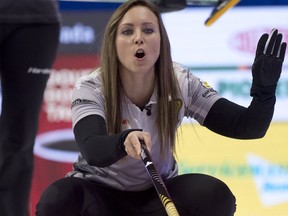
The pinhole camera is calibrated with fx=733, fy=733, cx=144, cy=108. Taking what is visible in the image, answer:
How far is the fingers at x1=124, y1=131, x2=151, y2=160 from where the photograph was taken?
5.09 ft

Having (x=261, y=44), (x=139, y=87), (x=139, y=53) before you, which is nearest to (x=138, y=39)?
(x=139, y=53)

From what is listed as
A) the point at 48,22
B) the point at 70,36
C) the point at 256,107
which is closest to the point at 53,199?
the point at 48,22

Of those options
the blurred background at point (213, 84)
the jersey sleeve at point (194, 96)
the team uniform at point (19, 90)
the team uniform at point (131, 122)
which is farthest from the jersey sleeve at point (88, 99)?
the blurred background at point (213, 84)

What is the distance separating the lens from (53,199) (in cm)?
176

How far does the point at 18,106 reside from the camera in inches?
67.4

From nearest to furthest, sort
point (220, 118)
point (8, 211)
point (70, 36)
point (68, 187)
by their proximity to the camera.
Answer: point (8, 211) < point (68, 187) < point (220, 118) < point (70, 36)

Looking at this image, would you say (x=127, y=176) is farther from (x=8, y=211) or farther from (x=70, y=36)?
(x=70, y=36)

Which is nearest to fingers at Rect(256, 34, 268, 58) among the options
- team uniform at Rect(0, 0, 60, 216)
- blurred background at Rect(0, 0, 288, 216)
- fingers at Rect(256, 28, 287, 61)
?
fingers at Rect(256, 28, 287, 61)

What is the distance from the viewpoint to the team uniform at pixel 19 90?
5.54 feet

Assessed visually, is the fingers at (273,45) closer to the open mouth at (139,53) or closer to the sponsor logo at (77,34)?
the open mouth at (139,53)

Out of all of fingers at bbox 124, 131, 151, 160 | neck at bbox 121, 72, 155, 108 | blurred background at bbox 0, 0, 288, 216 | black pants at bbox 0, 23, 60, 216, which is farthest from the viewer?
blurred background at bbox 0, 0, 288, 216

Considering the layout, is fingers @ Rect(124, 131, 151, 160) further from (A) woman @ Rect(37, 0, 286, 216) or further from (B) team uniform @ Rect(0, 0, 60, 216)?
(B) team uniform @ Rect(0, 0, 60, 216)

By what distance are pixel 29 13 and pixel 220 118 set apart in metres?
0.57

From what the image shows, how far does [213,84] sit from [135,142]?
54.5 inches
